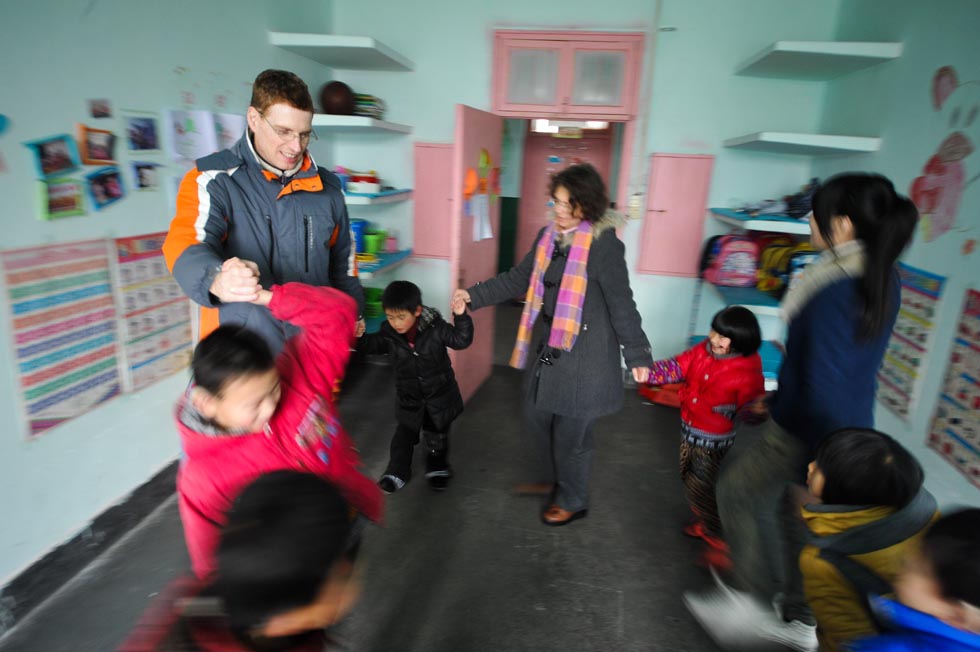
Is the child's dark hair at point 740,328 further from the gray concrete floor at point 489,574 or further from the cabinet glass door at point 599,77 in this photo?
the cabinet glass door at point 599,77

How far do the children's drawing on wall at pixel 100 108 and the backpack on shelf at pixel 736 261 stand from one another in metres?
→ 3.30

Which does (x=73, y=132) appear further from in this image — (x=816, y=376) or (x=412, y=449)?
(x=816, y=376)

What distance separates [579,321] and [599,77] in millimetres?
2391

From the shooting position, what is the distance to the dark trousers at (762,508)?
63.4 inches

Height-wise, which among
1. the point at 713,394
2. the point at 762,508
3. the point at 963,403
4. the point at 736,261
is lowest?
the point at 762,508

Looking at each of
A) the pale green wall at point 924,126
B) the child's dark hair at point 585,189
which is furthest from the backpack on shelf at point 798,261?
the child's dark hair at point 585,189

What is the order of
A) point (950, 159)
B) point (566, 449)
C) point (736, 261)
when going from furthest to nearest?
1. point (736, 261)
2. point (566, 449)
3. point (950, 159)

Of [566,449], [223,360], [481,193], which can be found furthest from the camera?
[481,193]

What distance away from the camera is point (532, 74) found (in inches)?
148

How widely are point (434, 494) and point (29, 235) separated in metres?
1.82

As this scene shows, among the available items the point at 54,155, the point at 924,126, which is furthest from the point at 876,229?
the point at 54,155

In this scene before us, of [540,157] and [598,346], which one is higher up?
[540,157]

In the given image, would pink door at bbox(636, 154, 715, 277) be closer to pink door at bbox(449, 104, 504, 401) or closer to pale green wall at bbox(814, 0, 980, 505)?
pale green wall at bbox(814, 0, 980, 505)

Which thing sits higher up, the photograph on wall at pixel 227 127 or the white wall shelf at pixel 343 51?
the white wall shelf at pixel 343 51
